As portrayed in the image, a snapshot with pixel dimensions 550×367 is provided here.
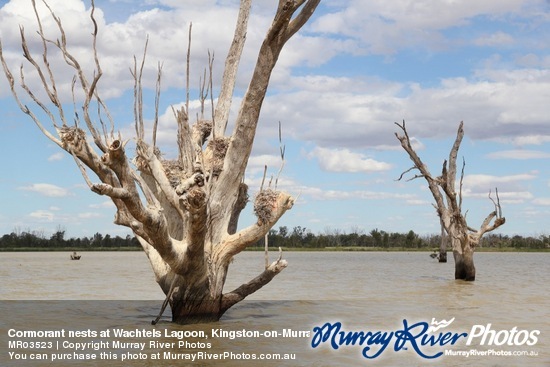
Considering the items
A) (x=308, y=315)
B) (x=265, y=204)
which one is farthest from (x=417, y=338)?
(x=265, y=204)

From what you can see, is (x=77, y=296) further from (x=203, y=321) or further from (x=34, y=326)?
(x=203, y=321)

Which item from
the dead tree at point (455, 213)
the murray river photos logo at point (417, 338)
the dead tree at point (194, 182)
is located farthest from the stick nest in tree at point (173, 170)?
the dead tree at point (455, 213)

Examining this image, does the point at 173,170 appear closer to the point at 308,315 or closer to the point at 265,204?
the point at 265,204

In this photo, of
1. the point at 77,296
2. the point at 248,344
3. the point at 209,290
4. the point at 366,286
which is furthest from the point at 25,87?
the point at 366,286

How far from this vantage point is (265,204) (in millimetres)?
11188

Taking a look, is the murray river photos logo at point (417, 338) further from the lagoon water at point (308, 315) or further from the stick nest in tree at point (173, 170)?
the stick nest in tree at point (173, 170)

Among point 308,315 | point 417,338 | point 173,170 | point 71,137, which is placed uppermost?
point 71,137

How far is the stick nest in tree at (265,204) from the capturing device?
1116cm

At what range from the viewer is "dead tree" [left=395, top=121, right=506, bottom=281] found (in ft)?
73.4

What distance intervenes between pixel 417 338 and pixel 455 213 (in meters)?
12.0

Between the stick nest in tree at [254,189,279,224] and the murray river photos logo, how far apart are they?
2.06 metres

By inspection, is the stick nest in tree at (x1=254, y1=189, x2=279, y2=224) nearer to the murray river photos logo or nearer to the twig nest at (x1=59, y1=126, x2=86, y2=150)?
the murray river photos logo

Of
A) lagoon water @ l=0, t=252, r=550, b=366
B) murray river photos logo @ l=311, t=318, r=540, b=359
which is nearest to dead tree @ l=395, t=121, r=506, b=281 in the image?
lagoon water @ l=0, t=252, r=550, b=366

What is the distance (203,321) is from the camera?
11.6 m
